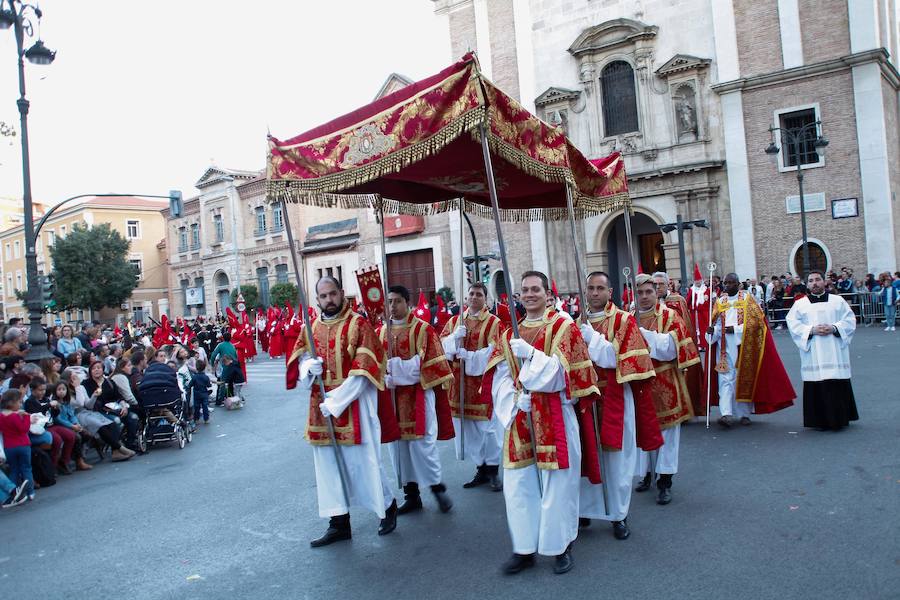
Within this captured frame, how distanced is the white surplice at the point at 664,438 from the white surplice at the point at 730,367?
2.49m

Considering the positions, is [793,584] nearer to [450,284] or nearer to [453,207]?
[453,207]

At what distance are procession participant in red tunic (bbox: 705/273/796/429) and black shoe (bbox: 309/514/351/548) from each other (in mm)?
4980

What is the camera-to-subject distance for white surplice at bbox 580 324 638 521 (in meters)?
4.97

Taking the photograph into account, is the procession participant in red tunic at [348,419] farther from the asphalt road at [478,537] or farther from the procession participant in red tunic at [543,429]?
the procession participant in red tunic at [543,429]

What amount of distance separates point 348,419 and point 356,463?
0.36 m

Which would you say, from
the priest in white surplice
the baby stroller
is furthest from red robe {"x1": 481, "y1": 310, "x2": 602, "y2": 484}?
the baby stroller

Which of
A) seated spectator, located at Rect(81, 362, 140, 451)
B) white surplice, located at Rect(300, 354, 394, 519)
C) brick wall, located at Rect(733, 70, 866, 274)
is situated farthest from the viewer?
brick wall, located at Rect(733, 70, 866, 274)

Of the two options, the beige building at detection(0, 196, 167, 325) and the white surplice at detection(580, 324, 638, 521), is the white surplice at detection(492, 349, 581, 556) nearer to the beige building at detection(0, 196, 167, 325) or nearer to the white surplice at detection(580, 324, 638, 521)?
the white surplice at detection(580, 324, 638, 521)

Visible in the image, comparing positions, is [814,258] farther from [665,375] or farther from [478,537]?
[478,537]

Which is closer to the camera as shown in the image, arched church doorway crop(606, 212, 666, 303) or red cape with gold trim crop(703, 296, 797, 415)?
red cape with gold trim crop(703, 296, 797, 415)

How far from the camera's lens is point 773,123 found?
23.0m

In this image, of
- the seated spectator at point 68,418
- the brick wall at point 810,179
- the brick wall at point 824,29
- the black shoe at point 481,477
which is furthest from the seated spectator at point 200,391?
the brick wall at point 824,29

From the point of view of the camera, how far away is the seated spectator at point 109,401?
31.3 feet

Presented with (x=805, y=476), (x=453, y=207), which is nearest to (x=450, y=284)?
(x=453, y=207)
